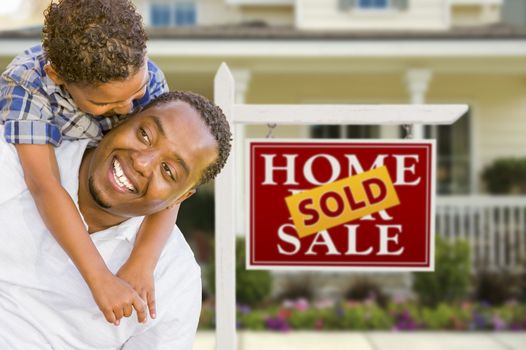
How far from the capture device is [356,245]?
3.00 m

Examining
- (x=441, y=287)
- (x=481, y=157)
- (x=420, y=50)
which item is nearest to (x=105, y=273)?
(x=441, y=287)

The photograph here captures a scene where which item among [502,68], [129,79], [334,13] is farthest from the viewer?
[334,13]

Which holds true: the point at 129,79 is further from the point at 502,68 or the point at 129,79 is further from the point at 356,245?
the point at 502,68

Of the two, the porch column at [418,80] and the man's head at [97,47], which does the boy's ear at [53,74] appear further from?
the porch column at [418,80]

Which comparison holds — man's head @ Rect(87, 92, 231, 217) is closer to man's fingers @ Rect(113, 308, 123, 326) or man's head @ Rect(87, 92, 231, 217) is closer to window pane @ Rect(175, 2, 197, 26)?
man's fingers @ Rect(113, 308, 123, 326)

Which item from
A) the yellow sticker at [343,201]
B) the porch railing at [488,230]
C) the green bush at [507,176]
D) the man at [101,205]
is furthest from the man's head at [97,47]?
→ the green bush at [507,176]

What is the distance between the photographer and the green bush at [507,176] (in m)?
10.6

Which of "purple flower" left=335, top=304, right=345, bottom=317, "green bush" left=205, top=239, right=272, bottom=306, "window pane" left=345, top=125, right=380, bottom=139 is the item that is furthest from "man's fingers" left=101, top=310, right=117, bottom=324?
"window pane" left=345, top=125, right=380, bottom=139

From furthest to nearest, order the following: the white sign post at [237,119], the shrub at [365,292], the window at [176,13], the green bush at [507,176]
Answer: the window at [176,13] → the green bush at [507,176] → the shrub at [365,292] → the white sign post at [237,119]

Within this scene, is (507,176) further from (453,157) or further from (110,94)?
(110,94)

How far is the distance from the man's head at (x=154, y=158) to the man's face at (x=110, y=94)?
2.1 inches

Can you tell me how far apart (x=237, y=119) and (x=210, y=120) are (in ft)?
4.07

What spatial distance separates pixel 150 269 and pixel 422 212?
5.15ft

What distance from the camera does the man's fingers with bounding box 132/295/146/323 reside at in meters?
1.65
